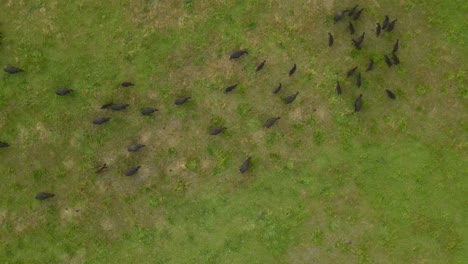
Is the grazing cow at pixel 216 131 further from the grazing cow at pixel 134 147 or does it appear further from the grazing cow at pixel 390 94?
the grazing cow at pixel 390 94

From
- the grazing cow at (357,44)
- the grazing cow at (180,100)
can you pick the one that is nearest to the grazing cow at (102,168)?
the grazing cow at (180,100)

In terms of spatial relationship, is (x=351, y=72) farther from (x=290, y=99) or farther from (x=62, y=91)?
(x=62, y=91)

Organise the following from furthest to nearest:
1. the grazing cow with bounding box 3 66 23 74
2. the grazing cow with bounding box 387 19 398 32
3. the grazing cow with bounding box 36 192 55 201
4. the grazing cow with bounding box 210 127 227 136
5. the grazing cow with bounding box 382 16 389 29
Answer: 1. the grazing cow with bounding box 3 66 23 74
2. the grazing cow with bounding box 36 192 55 201
3. the grazing cow with bounding box 210 127 227 136
4. the grazing cow with bounding box 387 19 398 32
5. the grazing cow with bounding box 382 16 389 29

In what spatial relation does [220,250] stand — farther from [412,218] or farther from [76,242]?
[412,218]

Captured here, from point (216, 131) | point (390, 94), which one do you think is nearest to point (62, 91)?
point (216, 131)

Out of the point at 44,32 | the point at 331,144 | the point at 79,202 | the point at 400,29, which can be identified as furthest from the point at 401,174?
the point at 44,32

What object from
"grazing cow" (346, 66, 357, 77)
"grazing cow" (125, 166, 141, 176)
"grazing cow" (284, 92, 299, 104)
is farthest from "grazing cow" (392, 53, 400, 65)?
"grazing cow" (125, 166, 141, 176)

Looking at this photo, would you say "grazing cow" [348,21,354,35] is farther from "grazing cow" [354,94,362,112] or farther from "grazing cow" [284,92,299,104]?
"grazing cow" [284,92,299,104]

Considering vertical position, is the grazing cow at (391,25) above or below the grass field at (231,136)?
above

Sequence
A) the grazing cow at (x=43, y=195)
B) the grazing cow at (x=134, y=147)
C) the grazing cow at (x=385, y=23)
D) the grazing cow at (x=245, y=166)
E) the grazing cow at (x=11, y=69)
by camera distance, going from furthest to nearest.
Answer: the grazing cow at (x=11, y=69) → the grazing cow at (x=43, y=195) → the grazing cow at (x=134, y=147) → the grazing cow at (x=245, y=166) → the grazing cow at (x=385, y=23)
